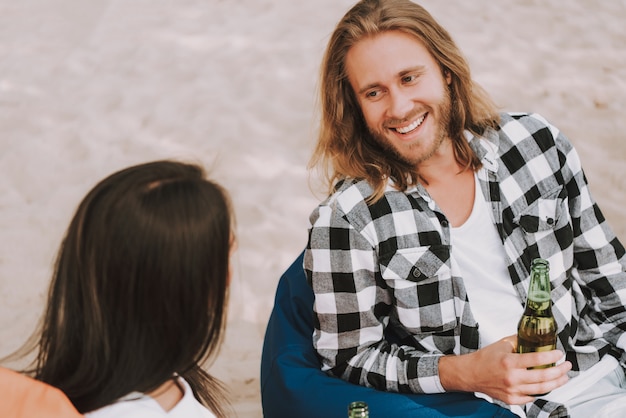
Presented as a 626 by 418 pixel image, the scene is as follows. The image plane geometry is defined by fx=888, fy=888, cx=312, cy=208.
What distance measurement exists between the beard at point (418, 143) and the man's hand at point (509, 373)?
486 mm

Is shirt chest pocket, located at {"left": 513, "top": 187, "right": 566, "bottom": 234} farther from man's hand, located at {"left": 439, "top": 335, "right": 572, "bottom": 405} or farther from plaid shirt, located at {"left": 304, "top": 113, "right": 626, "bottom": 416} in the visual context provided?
man's hand, located at {"left": 439, "top": 335, "right": 572, "bottom": 405}

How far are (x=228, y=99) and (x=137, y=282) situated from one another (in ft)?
10.2

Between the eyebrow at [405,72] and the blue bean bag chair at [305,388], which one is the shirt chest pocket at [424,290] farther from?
the eyebrow at [405,72]

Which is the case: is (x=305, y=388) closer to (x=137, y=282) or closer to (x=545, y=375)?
(x=545, y=375)

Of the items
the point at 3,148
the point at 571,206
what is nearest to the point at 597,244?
the point at 571,206

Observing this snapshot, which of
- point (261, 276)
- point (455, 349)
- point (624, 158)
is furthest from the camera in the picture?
point (624, 158)

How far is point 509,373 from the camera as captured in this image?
1766 mm

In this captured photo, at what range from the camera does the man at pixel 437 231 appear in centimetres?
198

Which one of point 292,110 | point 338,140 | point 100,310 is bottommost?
point 100,310

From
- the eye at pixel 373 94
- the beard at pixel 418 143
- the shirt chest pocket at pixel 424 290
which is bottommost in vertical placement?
the shirt chest pocket at pixel 424 290

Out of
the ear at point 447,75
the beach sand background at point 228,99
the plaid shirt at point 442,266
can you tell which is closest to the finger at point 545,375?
the plaid shirt at point 442,266

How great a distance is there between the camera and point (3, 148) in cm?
407

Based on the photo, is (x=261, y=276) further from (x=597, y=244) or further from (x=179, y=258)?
(x=179, y=258)

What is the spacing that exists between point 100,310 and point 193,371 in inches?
10.2
